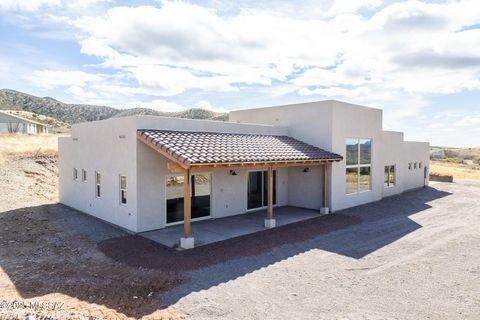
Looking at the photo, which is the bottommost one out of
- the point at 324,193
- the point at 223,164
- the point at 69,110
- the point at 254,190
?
the point at 324,193

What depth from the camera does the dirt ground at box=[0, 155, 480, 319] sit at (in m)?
6.00

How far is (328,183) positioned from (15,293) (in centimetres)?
1295

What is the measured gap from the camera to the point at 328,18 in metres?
13.1

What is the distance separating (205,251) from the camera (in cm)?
941

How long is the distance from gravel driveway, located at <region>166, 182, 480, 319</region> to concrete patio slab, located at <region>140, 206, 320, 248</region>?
87.6 inches

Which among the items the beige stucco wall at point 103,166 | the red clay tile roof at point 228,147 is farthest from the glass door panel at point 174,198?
the red clay tile roof at point 228,147

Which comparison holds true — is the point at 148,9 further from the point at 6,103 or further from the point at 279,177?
the point at 6,103

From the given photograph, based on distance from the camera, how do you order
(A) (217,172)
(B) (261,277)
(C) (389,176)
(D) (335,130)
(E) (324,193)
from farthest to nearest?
(C) (389,176), (D) (335,130), (E) (324,193), (A) (217,172), (B) (261,277)

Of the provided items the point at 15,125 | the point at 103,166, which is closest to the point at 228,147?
the point at 103,166

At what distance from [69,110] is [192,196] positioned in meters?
104

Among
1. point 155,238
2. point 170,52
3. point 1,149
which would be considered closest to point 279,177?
point 155,238

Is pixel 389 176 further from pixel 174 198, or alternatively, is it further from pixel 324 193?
pixel 174 198

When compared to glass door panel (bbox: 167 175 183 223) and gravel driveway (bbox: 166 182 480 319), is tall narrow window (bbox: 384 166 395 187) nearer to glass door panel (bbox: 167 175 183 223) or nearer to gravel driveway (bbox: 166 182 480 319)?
gravel driveway (bbox: 166 182 480 319)

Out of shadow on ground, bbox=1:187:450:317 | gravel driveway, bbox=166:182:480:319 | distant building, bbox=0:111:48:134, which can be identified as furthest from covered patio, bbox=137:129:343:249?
distant building, bbox=0:111:48:134
